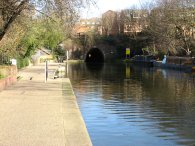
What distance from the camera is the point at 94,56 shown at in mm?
122312

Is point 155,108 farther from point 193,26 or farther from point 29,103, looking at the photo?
point 193,26

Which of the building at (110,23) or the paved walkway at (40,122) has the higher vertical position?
the building at (110,23)

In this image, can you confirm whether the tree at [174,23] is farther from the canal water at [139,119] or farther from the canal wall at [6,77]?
the canal water at [139,119]

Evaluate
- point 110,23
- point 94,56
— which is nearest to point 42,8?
point 110,23

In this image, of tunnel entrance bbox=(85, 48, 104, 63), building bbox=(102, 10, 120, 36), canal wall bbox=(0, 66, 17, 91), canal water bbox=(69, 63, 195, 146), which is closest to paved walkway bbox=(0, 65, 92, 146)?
canal water bbox=(69, 63, 195, 146)

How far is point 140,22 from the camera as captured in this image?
9531 centimetres

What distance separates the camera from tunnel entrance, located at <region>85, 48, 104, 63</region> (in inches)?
4545

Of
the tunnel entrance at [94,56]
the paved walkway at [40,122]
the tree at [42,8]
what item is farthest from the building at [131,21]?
the paved walkway at [40,122]

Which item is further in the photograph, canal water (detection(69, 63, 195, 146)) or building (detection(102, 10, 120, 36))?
building (detection(102, 10, 120, 36))

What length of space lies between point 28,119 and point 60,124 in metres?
1.20

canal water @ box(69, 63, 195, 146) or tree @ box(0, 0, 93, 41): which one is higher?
tree @ box(0, 0, 93, 41)

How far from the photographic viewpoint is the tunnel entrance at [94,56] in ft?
379

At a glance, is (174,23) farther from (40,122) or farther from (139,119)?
(40,122)

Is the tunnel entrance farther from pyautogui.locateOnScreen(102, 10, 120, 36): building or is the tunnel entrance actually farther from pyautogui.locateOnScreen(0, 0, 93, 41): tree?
pyautogui.locateOnScreen(0, 0, 93, 41): tree
